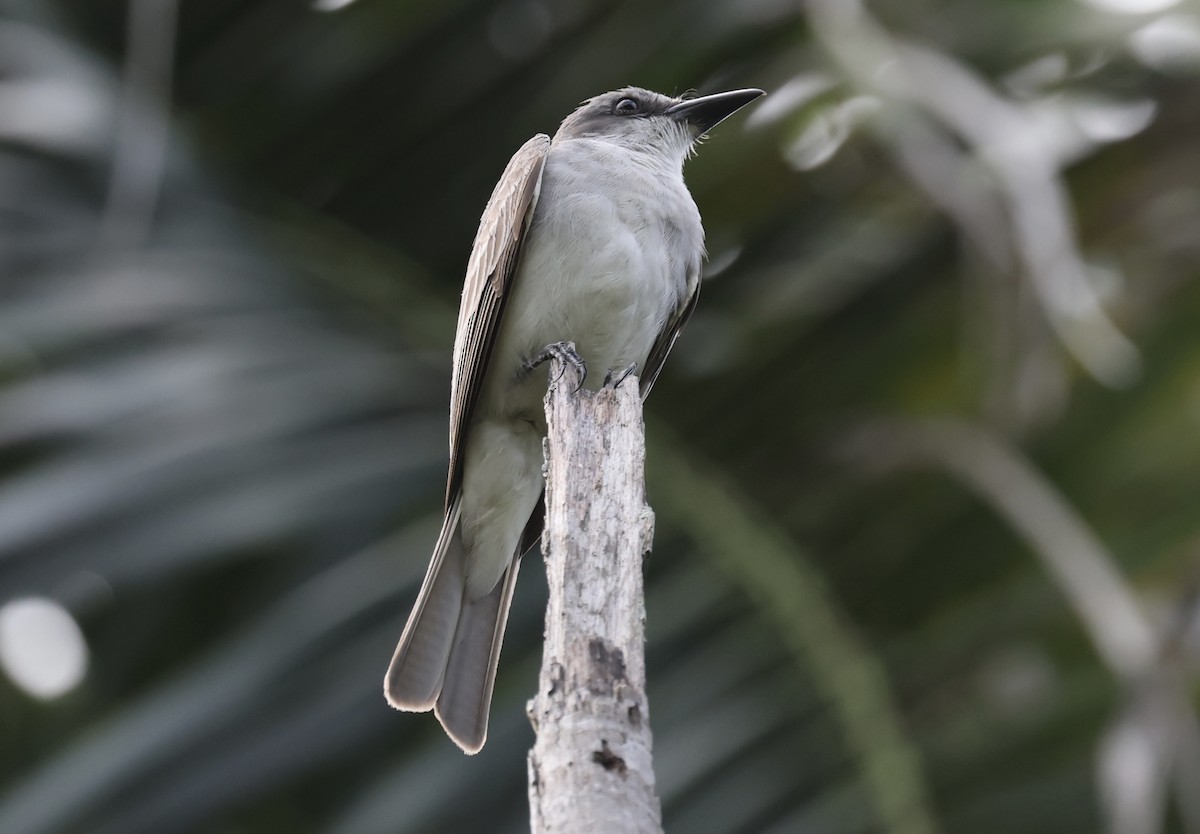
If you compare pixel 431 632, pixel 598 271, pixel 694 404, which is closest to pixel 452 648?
pixel 431 632

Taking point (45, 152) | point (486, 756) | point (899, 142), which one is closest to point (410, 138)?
point (45, 152)

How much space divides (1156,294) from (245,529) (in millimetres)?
2153

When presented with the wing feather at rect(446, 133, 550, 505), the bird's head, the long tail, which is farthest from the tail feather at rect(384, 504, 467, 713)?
the bird's head

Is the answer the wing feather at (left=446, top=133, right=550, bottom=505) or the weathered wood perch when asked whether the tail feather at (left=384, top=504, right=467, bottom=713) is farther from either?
the weathered wood perch

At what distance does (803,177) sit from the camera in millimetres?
3641

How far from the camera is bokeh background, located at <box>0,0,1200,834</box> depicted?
2.54 metres

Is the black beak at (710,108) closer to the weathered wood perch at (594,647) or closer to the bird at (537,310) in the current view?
the bird at (537,310)

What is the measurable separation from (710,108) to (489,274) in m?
1.05

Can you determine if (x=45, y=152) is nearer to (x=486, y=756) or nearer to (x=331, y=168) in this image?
(x=331, y=168)

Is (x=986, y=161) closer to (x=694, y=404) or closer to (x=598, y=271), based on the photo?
(x=694, y=404)

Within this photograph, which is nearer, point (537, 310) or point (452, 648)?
point (452, 648)

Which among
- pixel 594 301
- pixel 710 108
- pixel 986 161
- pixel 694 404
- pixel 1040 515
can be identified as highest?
pixel 710 108

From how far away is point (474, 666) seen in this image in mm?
3447

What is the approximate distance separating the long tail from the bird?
0.03ft
